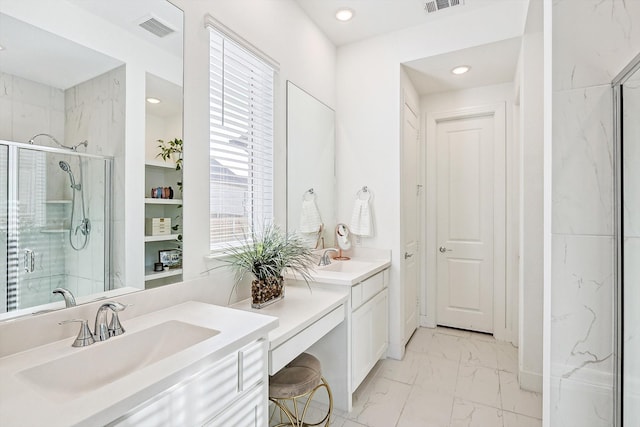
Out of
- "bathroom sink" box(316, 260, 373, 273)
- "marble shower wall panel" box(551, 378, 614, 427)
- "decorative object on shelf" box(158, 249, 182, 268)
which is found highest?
"decorative object on shelf" box(158, 249, 182, 268)

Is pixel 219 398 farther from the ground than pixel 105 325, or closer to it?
closer to it

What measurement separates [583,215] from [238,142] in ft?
5.49

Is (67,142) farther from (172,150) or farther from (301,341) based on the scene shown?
(301,341)

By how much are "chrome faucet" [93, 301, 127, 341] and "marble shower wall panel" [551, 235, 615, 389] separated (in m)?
1.57

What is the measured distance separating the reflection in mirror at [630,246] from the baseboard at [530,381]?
51.5 inches

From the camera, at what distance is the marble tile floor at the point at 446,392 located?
76.4 inches

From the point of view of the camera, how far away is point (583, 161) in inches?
45.9

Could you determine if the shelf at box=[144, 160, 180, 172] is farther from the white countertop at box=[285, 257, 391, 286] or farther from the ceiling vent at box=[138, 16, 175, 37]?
the white countertop at box=[285, 257, 391, 286]

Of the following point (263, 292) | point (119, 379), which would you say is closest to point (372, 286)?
point (263, 292)

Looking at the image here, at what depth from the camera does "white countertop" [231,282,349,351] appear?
1364 mm

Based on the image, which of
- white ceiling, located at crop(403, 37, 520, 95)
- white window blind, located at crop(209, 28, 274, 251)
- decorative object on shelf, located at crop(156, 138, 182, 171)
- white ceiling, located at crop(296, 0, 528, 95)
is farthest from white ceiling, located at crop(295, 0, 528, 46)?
decorative object on shelf, located at crop(156, 138, 182, 171)

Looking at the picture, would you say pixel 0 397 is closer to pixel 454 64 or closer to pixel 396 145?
pixel 396 145

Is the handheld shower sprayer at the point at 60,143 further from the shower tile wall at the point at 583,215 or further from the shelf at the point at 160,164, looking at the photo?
the shower tile wall at the point at 583,215

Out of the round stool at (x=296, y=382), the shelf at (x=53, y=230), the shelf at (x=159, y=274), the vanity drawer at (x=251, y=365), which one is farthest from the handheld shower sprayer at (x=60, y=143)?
the round stool at (x=296, y=382)
